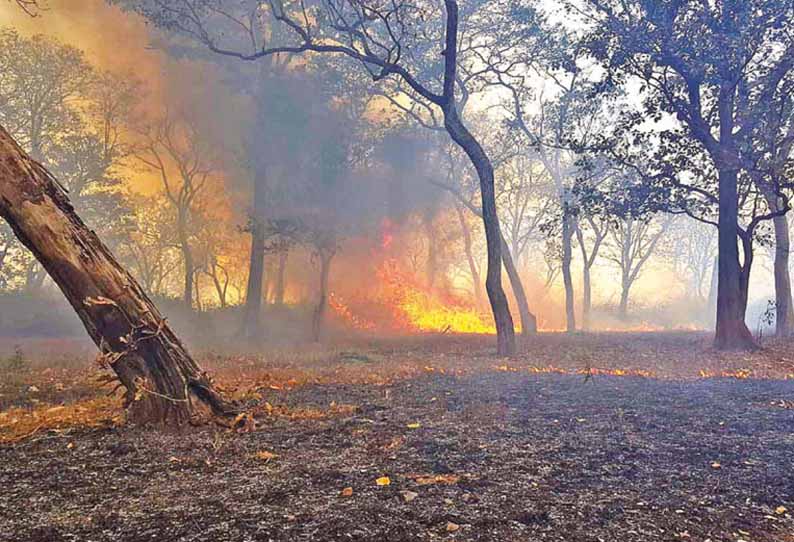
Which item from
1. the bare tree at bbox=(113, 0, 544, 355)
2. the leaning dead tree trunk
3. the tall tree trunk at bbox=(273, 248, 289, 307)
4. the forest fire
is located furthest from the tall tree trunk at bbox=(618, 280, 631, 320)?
the leaning dead tree trunk

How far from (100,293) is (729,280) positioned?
44.1 ft

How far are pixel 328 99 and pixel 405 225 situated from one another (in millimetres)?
9426

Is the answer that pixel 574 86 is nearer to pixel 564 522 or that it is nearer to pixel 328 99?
pixel 328 99

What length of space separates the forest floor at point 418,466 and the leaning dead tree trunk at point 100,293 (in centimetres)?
39

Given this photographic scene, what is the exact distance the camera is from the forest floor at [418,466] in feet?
10.8

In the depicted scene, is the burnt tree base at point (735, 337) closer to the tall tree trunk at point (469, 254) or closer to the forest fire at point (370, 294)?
the forest fire at point (370, 294)

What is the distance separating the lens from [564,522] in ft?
10.9

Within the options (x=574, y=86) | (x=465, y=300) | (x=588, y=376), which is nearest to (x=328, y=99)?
(x=574, y=86)

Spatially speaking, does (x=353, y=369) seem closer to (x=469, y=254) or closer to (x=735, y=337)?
(x=735, y=337)

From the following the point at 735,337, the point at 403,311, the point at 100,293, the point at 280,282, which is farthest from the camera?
the point at 403,311

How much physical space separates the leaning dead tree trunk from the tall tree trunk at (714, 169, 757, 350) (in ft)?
40.5

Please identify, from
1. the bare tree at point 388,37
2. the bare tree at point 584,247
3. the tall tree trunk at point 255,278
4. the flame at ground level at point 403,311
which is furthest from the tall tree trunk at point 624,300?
the tall tree trunk at point 255,278

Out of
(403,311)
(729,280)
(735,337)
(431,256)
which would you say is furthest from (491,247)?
(431,256)

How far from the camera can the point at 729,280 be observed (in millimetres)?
13922
